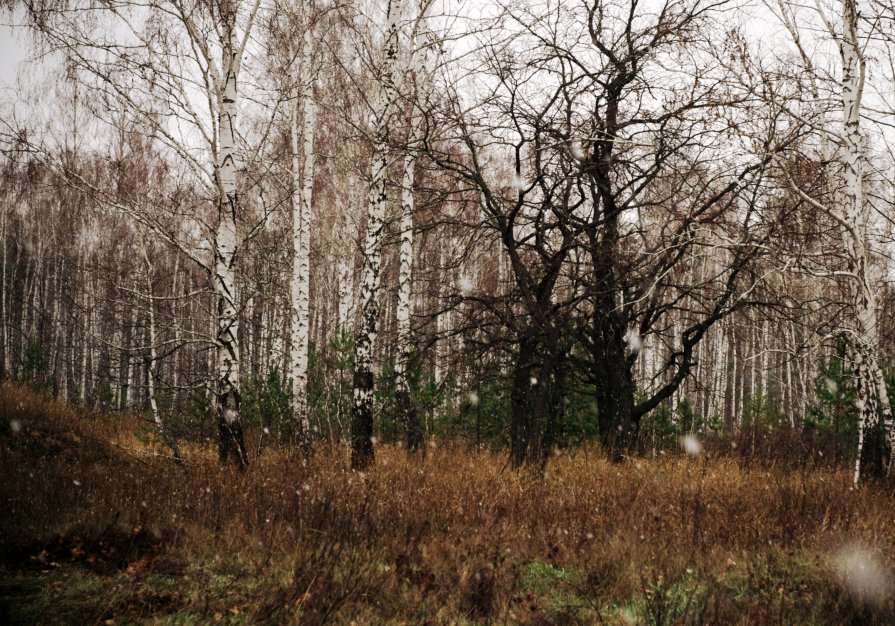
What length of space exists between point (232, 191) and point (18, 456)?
15.4 ft

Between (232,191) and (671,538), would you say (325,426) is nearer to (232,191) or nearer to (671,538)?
(232,191)

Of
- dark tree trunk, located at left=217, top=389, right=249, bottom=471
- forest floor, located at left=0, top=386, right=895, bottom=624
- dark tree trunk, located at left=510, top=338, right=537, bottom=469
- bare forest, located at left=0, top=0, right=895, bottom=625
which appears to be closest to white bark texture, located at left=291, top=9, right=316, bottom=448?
bare forest, located at left=0, top=0, right=895, bottom=625

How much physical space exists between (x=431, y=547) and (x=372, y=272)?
140 inches

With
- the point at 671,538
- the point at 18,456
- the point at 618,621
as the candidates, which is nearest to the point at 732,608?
the point at 618,621

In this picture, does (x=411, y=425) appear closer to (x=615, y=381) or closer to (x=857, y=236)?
(x=615, y=381)

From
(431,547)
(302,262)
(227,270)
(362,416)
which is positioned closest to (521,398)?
(362,416)

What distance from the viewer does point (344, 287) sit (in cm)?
1426

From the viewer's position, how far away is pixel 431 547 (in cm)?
441

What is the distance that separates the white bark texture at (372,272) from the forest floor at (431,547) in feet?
2.06

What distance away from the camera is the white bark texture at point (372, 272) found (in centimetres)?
686

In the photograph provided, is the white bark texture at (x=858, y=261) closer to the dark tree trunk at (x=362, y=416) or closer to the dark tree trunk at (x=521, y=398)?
the dark tree trunk at (x=521, y=398)

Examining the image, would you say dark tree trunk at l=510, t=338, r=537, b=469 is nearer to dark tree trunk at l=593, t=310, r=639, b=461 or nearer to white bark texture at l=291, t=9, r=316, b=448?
dark tree trunk at l=593, t=310, r=639, b=461

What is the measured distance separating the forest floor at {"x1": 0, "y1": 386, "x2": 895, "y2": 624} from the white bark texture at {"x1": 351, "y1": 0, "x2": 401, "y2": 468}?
0.63m

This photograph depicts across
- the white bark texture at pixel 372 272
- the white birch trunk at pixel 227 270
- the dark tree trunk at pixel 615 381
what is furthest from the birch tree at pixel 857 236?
the white birch trunk at pixel 227 270
